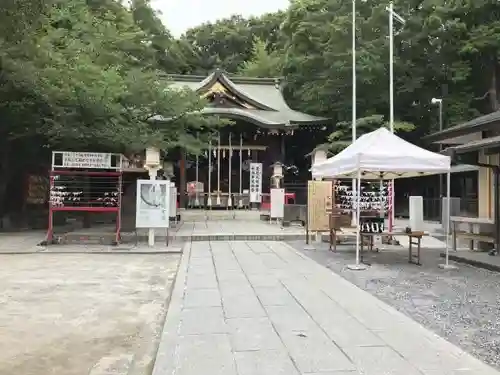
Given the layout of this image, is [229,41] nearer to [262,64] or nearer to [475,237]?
[262,64]

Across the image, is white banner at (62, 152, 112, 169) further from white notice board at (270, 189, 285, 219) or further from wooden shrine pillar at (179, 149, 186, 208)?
wooden shrine pillar at (179, 149, 186, 208)

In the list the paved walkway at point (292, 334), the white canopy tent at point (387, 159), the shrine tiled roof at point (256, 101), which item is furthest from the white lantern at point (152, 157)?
the shrine tiled roof at point (256, 101)

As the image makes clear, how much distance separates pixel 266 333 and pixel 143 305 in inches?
82.5

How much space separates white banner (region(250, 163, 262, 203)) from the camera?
24.1 metres

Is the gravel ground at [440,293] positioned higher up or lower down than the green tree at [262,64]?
lower down

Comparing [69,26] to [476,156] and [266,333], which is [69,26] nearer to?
[476,156]

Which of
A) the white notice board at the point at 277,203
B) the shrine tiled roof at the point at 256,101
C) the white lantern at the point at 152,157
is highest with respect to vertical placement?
the shrine tiled roof at the point at 256,101

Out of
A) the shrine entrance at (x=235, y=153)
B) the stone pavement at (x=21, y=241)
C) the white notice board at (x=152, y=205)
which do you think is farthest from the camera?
the shrine entrance at (x=235, y=153)

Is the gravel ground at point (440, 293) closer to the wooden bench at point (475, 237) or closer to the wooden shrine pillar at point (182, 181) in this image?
the wooden bench at point (475, 237)

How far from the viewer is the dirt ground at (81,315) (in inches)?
158

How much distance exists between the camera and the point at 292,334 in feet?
14.7

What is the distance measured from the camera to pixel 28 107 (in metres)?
13.6

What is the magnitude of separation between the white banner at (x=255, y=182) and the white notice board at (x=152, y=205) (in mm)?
12646

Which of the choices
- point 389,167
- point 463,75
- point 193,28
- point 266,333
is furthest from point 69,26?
point 193,28
